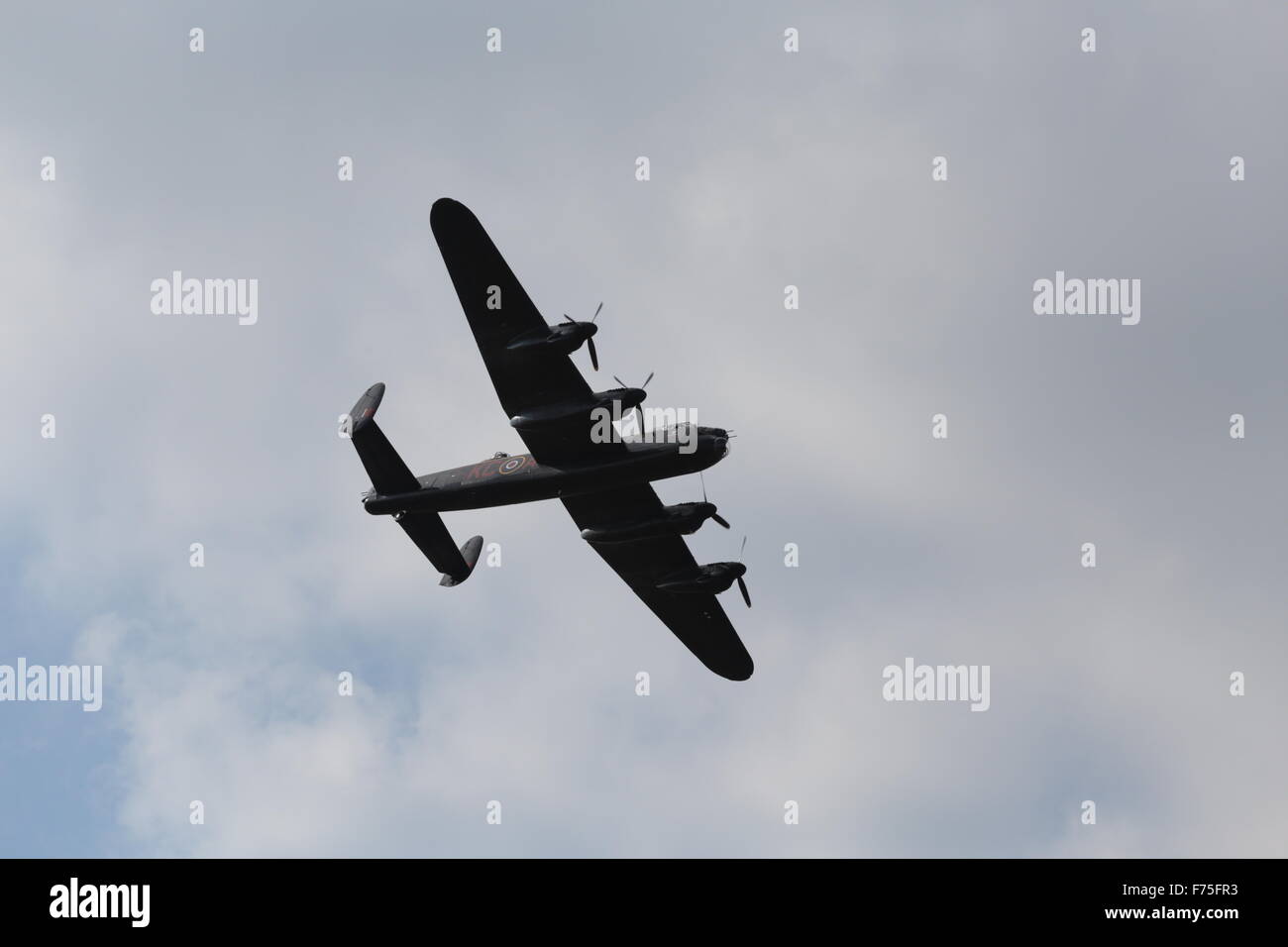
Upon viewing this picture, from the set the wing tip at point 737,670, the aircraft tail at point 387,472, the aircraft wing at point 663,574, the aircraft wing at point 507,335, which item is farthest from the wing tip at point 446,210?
the wing tip at point 737,670

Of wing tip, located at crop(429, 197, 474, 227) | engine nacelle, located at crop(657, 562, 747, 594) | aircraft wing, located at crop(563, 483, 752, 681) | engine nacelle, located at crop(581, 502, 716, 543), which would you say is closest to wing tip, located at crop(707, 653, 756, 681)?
aircraft wing, located at crop(563, 483, 752, 681)

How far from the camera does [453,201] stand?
4056cm

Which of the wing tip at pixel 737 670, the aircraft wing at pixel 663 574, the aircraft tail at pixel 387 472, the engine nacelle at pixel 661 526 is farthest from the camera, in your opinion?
the wing tip at pixel 737 670

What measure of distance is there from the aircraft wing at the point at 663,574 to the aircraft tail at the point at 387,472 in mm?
4693

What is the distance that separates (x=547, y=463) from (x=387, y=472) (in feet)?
17.8

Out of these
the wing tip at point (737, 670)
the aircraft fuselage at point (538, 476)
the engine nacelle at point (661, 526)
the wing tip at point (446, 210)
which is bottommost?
the wing tip at point (737, 670)

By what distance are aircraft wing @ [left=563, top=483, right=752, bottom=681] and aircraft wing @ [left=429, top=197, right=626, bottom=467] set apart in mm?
2647

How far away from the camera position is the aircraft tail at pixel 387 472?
147ft

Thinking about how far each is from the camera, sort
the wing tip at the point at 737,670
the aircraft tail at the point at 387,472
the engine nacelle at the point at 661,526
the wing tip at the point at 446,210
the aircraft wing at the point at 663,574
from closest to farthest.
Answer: the wing tip at the point at 446,210, the aircraft tail at the point at 387,472, the engine nacelle at the point at 661,526, the aircraft wing at the point at 663,574, the wing tip at the point at 737,670

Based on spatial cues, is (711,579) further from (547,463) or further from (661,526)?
(547,463)

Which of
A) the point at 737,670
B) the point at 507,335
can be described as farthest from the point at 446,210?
the point at 737,670

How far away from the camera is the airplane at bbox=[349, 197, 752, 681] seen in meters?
41.4

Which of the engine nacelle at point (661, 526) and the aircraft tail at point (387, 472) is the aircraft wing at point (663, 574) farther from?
the aircraft tail at point (387, 472)
